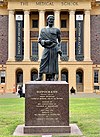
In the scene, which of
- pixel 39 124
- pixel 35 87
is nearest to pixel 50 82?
pixel 35 87

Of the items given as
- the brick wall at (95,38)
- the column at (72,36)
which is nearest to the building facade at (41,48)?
the column at (72,36)

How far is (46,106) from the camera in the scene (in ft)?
46.2

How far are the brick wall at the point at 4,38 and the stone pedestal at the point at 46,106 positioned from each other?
55.3m

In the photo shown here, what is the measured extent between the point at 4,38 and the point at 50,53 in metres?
55.3

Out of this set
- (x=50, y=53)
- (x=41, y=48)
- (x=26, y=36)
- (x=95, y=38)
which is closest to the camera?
(x=50, y=53)

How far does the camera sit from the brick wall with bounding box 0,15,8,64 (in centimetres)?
6909

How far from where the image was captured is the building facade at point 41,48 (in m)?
66.8

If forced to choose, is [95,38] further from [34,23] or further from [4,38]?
[4,38]

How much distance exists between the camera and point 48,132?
46.2ft

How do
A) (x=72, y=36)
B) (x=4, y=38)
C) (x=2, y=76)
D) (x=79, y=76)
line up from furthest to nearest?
(x=79, y=76)
(x=4, y=38)
(x=2, y=76)
(x=72, y=36)

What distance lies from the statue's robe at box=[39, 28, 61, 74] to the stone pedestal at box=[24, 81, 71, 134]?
840 millimetres

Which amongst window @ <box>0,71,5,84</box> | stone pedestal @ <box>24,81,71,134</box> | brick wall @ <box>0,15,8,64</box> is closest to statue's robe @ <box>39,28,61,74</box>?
stone pedestal @ <box>24,81,71,134</box>

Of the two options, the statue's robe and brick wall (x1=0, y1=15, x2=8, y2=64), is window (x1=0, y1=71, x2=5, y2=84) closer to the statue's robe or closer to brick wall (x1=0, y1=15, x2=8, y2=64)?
brick wall (x1=0, y1=15, x2=8, y2=64)

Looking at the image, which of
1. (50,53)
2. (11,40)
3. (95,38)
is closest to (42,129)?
(50,53)
